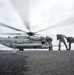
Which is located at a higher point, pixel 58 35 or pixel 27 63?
pixel 58 35

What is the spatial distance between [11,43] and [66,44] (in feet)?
39.3

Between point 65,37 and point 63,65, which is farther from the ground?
point 65,37

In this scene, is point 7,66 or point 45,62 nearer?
point 7,66

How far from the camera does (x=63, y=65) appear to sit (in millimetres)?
11719

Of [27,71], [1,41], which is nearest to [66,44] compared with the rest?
[1,41]

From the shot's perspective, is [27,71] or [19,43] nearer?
[27,71]

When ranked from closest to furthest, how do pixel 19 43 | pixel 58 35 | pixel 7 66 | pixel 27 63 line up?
pixel 7 66
pixel 27 63
pixel 58 35
pixel 19 43

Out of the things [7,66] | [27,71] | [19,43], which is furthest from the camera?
[19,43]

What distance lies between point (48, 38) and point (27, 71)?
18242mm

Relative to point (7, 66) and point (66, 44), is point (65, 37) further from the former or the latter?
point (7, 66)

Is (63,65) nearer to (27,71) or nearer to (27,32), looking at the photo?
(27,71)

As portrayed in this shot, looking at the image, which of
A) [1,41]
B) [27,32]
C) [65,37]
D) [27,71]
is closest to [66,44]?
[65,37]

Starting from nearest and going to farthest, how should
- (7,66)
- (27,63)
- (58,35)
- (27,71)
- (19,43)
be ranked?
1. (27,71)
2. (7,66)
3. (27,63)
4. (58,35)
5. (19,43)

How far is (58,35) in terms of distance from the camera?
27.7m
